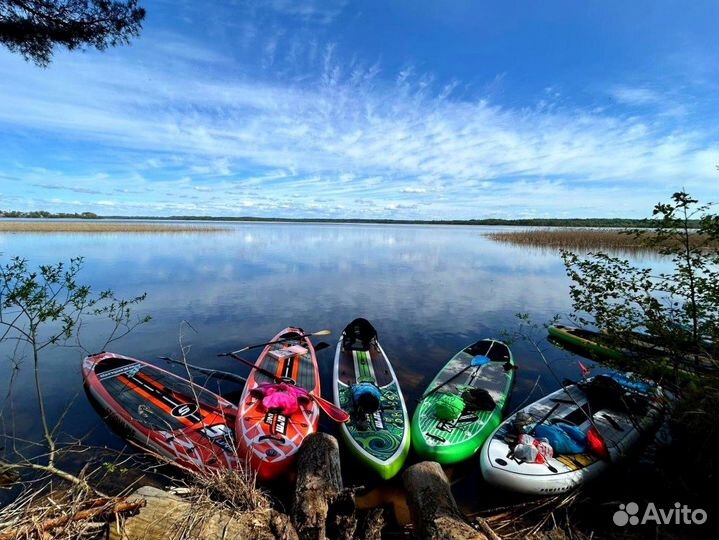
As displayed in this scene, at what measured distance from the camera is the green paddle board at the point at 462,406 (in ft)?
17.7

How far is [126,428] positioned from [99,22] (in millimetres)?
6386

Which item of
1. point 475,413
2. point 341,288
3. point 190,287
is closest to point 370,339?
point 475,413

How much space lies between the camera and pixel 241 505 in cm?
334

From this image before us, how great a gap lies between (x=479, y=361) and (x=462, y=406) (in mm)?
2594

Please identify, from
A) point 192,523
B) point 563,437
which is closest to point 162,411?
point 192,523

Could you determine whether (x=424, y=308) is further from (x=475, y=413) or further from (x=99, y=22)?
(x=99, y=22)

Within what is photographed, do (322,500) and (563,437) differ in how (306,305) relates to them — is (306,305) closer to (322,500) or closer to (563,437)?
(563,437)

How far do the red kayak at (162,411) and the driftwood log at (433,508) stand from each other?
2248mm

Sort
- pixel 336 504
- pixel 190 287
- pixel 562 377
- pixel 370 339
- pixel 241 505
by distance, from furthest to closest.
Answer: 1. pixel 190 287
2. pixel 370 339
3. pixel 562 377
4. pixel 336 504
5. pixel 241 505

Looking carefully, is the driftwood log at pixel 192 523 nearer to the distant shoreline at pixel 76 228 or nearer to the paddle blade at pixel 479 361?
the paddle blade at pixel 479 361

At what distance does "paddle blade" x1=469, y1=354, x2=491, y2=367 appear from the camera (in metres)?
8.23

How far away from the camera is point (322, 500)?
3.69 m

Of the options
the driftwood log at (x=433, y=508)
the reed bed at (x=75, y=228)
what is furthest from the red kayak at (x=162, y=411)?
the reed bed at (x=75, y=228)

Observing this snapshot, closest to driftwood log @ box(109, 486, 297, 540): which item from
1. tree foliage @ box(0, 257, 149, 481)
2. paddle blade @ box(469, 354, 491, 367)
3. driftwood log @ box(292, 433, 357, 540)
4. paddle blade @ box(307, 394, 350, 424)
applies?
driftwood log @ box(292, 433, 357, 540)
